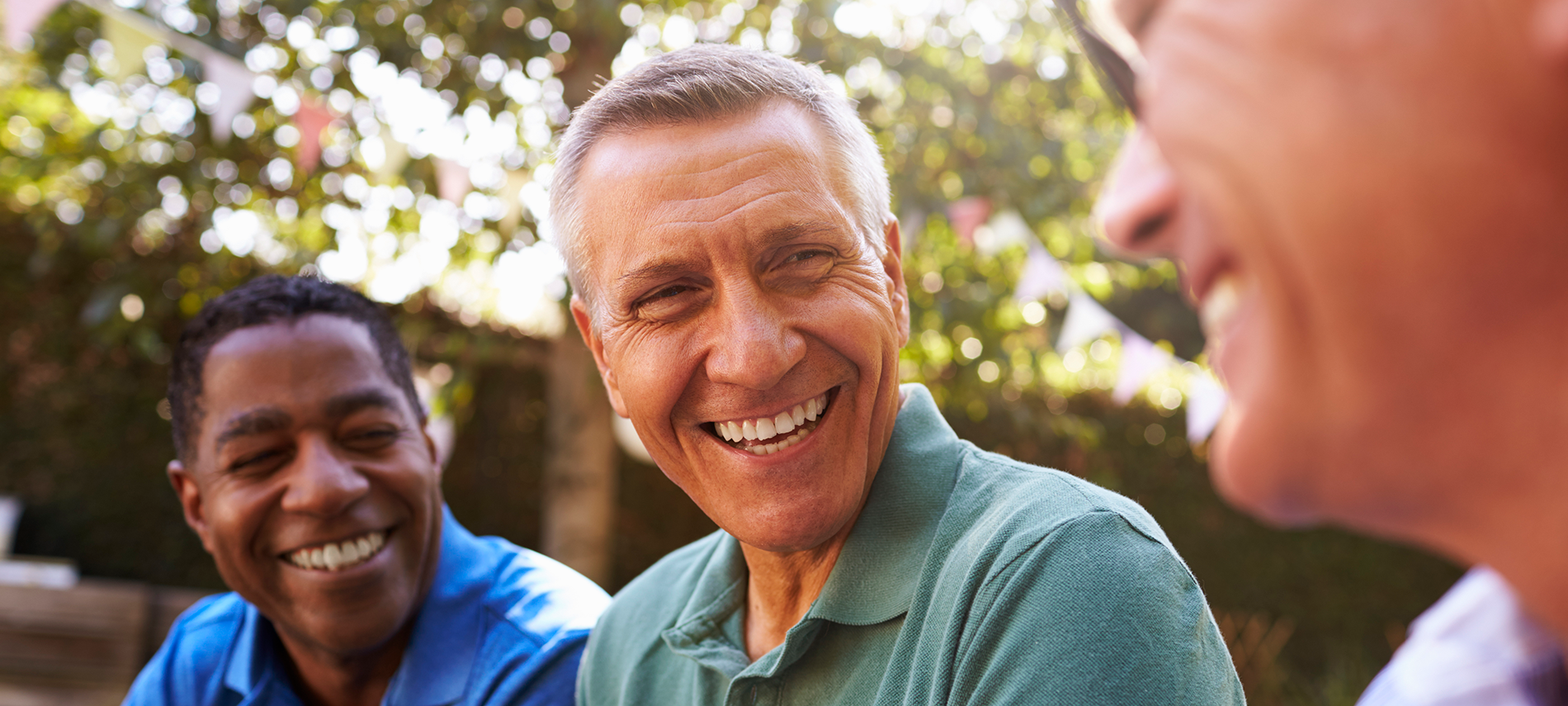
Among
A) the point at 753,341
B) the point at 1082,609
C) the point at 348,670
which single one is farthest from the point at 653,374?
the point at 348,670

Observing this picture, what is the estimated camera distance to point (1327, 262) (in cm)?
50

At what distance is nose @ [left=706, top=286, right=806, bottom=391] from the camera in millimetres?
1440

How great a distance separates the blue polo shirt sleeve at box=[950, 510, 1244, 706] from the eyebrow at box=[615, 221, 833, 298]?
55 centimetres

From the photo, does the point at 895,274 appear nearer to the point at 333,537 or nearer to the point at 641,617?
the point at 641,617

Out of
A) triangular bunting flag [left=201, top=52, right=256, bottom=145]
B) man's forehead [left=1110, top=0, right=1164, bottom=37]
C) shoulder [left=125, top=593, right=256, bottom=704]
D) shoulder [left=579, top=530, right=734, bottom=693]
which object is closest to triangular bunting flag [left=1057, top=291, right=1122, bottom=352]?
shoulder [left=579, top=530, right=734, bottom=693]

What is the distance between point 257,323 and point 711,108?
1381mm

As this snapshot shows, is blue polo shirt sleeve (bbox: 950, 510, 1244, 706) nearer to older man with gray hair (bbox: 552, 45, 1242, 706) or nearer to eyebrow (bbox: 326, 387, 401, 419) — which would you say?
older man with gray hair (bbox: 552, 45, 1242, 706)

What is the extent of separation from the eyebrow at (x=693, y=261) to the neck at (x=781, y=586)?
465 mm

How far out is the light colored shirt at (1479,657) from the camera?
21.4 inches

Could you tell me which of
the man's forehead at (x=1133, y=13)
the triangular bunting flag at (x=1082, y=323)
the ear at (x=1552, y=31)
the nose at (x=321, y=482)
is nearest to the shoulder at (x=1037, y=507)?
the man's forehead at (x=1133, y=13)

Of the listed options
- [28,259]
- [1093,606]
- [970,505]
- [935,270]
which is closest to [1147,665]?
[1093,606]

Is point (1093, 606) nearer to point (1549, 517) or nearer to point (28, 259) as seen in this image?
point (1549, 517)

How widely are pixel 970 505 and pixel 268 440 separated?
1.58 m

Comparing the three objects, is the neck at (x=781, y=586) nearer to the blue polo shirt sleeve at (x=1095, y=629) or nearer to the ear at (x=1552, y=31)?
the blue polo shirt sleeve at (x=1095, y=629)
